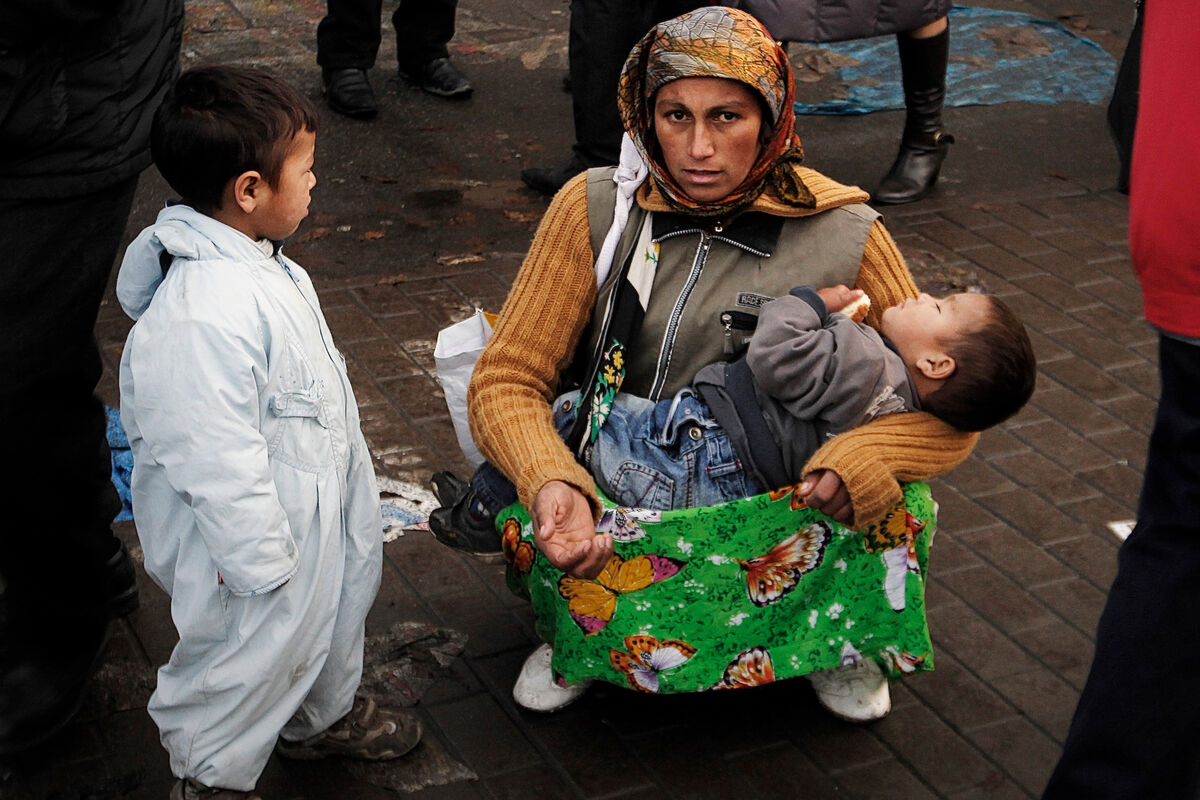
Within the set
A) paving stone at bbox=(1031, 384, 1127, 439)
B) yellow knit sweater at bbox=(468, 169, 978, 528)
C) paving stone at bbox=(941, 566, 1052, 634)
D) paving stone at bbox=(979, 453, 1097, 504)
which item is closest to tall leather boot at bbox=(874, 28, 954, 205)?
paving stone at bbox=(1031, 384, 1127, 439)

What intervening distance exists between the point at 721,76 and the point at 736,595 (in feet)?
3.54

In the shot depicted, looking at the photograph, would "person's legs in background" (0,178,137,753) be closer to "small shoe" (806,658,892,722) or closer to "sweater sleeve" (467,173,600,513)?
"sweater sleeve" (467,173,600,513)

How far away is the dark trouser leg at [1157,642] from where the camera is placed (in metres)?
2.29

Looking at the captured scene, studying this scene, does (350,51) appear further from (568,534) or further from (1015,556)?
(568,534)

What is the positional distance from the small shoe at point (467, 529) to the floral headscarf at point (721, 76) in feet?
2.71

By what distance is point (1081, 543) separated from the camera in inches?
151

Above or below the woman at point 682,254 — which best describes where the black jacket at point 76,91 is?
above

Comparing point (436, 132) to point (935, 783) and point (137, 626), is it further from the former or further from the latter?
point (935, 783)

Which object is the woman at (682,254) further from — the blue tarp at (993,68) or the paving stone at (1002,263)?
the blue tarp at (993,68)

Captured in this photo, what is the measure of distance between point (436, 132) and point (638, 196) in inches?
143

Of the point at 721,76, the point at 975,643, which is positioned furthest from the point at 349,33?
the point at 975,643

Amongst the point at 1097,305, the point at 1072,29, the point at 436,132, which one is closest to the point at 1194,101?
the point at 1097,305

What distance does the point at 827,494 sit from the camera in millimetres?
2748

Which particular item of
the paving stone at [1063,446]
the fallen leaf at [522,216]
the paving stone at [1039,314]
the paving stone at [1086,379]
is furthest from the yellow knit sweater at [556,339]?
the fallen leaf at [522,216]
